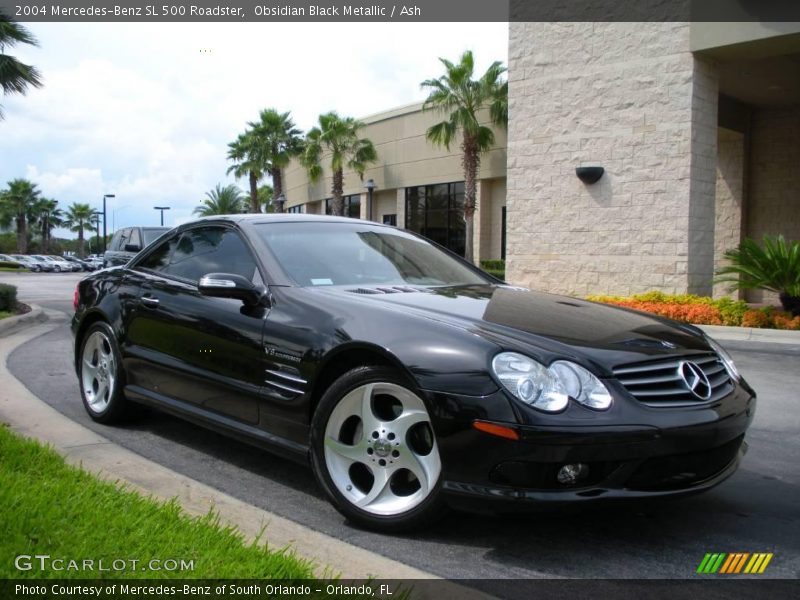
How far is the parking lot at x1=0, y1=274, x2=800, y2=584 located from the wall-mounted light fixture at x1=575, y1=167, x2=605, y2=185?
1094 centimetres

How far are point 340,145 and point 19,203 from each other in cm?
5637

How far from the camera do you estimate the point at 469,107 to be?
28.5 metres

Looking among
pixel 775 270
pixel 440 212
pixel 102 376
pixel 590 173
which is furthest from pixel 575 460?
pixel 440 212

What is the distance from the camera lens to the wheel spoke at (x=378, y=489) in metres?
3.29

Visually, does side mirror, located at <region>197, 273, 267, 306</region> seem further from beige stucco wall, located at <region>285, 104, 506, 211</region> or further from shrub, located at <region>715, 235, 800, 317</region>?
beige stucco wall, located at <region>285, 104, 506, 211</region>

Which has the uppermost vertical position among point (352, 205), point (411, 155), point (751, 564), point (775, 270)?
point (411, 155)

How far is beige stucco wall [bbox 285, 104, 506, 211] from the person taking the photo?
102 feet

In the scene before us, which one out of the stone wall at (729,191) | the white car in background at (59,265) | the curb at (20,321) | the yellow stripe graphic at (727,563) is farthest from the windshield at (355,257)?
the white car in background at (59,265)

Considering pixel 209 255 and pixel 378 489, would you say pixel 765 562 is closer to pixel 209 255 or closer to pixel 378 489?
pixel 378 489

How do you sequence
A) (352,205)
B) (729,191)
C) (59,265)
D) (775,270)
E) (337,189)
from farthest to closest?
(59,265)
(352,205)
(337,189)
(729,191)
(775,270)

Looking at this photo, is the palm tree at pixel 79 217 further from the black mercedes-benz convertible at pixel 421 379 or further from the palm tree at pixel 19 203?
the black mercedes-benz convertible at pixel 421 379

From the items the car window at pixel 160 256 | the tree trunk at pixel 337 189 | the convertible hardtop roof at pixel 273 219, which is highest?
the tree trunk at pixel 337 189

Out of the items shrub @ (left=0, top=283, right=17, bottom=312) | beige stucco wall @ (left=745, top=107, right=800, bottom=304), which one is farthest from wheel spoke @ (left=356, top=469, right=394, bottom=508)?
beige stucco wall @ (left=745, top=107, right=800, bottom=304)

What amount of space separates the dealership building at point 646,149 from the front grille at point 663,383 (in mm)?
11884
